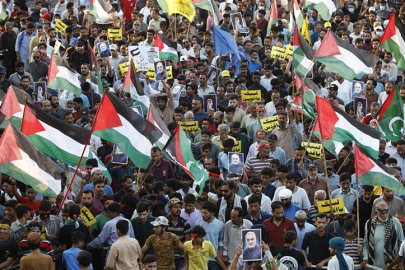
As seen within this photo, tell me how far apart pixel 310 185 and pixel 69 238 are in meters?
4.62

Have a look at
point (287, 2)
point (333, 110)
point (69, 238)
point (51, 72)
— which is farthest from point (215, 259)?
point (287, 2)

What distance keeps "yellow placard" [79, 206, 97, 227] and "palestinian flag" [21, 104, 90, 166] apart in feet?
2.38

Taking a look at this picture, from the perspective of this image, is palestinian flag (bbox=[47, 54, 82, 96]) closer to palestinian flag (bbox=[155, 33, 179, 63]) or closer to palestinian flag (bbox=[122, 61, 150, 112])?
palestinian flag (bbox=[122, 61, 150, 112])

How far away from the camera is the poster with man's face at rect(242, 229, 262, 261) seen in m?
15.0

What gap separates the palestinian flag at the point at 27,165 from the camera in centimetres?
1562

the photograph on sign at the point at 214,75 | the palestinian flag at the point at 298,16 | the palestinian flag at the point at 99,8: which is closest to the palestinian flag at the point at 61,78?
the photograph on sign at the point at 214,75


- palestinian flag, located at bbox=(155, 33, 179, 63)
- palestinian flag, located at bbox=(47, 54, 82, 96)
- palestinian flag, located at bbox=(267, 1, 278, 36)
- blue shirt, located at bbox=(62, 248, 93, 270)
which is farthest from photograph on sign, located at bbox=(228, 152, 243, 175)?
palestinian flag, located at bbox=(267, 1, 278, 36)

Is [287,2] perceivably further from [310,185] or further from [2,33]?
[310,185]

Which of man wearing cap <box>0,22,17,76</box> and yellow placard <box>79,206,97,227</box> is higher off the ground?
yellow placard <box>79,206,97,227</box>

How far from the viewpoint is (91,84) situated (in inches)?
915

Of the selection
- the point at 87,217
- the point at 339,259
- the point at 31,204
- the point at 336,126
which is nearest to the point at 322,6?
the point at 336,126

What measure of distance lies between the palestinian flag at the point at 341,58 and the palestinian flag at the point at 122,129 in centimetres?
520

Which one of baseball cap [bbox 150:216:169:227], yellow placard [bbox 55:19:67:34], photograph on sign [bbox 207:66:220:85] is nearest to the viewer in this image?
baseball cap [bbox 150:216:169:227]

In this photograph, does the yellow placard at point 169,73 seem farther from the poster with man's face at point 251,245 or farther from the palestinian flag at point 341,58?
the poster with man's face at point 251,245
